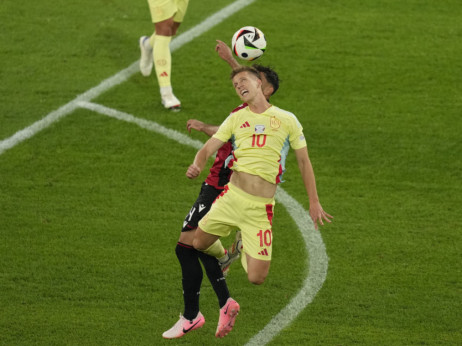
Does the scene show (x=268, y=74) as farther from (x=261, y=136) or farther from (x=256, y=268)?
(x=256, y=268)

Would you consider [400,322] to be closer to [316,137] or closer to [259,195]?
[259,195]

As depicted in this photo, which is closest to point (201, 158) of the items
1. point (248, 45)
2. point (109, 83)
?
point (248, 45)

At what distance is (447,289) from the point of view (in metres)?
6.84

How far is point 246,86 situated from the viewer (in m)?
5.98

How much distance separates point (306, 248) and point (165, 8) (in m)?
3.35

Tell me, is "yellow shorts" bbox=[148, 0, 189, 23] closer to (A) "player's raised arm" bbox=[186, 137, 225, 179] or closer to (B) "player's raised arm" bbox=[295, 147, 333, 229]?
(A) "player's raised arm" bbox=[186, 137, 225, 179]

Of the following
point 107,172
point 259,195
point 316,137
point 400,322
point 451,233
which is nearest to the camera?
point 259,195

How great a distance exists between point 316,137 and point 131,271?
288 centimetres

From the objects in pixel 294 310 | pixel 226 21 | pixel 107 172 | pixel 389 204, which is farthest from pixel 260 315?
pixel 226 21

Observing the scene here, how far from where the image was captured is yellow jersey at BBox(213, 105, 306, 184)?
5.98m

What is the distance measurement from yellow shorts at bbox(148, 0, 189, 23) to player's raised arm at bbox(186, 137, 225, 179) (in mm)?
3737

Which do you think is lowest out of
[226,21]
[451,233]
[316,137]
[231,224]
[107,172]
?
[231,224]

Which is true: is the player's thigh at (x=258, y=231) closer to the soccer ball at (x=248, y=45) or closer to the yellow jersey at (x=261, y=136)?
the yellow jersey at (x=261, y=136)

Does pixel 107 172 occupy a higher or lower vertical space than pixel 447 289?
higher
